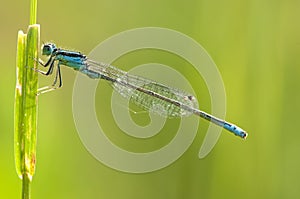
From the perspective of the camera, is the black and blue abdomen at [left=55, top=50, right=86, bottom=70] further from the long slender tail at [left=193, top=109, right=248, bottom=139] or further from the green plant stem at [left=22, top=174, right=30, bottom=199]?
the green plant stem at [left=22, top=174, right=30, bottom=199]

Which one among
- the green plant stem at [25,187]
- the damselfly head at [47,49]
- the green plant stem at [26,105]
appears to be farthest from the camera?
the damselfly head at [47,49]

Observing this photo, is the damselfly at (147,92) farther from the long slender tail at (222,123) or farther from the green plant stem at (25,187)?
the green plant stem at (25,187)

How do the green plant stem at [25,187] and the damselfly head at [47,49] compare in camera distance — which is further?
the damselfly head at [47,49]

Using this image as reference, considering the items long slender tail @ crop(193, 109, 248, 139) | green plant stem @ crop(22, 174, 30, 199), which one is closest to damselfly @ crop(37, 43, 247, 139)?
long slender tail @ crop(193, 109, 248, 139)

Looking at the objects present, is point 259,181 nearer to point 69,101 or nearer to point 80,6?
point 69,101

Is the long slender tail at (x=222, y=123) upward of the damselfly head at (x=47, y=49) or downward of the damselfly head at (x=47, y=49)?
downward

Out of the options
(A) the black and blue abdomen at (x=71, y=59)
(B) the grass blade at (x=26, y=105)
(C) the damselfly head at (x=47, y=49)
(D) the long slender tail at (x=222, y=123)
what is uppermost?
(A) the black and blue abdomen at (x=71, y=59)

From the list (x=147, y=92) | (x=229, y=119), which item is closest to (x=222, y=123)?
(x=229, y=119)

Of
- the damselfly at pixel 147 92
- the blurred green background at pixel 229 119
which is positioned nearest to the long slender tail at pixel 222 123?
the damselfly at pixel 147 92

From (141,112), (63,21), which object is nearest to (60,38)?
(63,21)
